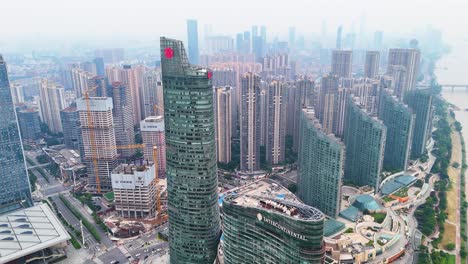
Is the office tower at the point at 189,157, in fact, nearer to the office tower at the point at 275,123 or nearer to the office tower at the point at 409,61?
the office tower at the point at 275,123

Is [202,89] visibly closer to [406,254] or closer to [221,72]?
[406,254]

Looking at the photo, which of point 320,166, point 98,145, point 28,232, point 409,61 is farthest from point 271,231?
point 409,61

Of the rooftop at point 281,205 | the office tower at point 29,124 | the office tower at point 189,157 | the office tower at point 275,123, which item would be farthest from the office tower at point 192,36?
the rooftop at point 281,205

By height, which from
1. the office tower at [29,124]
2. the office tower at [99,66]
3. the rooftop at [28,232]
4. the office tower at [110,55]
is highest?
the office tower at [110,55]

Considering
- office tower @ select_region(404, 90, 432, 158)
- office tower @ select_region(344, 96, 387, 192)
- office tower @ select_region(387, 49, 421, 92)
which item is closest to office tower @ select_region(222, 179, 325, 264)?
office tower @ select_region(344, 96, 387, 192)

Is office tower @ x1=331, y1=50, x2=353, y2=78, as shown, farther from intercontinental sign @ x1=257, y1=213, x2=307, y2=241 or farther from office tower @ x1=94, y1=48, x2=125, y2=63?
office tower @ x1=94, y1=48, x2=125, y2=63

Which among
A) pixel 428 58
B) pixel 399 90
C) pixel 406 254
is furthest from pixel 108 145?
pixel 428 58

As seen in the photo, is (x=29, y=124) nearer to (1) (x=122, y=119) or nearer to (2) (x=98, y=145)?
(1) (x=122, y=119)
